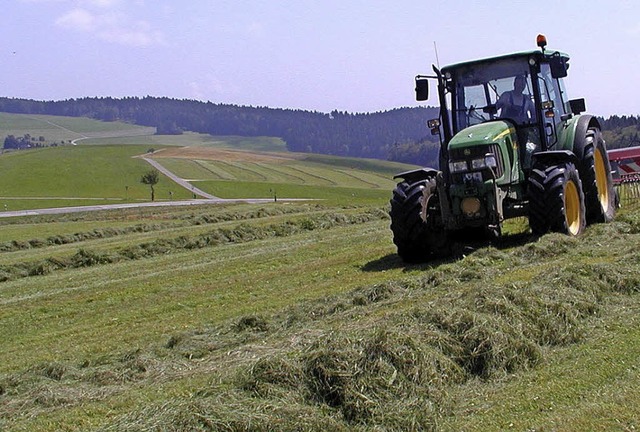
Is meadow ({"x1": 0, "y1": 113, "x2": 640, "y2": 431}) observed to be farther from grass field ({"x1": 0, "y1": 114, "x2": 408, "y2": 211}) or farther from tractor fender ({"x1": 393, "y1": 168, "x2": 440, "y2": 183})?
grass field ({"x1": 0, "y1": 114, "x2": 408, "y2": 211})

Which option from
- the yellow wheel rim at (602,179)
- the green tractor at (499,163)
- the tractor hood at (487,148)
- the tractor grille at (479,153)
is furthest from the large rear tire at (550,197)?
the yellow wheel rim at (602,179)

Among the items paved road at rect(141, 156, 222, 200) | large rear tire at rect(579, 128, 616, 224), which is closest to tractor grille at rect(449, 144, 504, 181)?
large rear tire at rect(579, 128, 616, 224)

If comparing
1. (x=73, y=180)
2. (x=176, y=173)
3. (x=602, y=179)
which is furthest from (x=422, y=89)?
(x=176, y=173)

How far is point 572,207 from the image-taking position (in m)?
13.7

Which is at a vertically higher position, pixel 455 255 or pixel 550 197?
pixel 550 197

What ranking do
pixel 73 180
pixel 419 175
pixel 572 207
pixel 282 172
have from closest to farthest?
1. pixel 419 175
2. pixel 572 207
3. pixel 73 180
4. pixel 282 172

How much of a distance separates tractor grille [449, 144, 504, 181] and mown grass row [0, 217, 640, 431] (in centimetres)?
245

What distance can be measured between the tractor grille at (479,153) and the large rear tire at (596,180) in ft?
9.02

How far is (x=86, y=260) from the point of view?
65.7ft

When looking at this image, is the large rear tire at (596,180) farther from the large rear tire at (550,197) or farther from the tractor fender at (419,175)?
the tractor fender at (419,175)

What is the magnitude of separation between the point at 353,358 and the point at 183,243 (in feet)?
55.5

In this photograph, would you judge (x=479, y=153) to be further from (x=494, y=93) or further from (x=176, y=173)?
(x=176, y=173)

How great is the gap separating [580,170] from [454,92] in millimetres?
2826

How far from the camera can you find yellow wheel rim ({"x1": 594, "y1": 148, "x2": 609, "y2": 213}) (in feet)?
50.9
